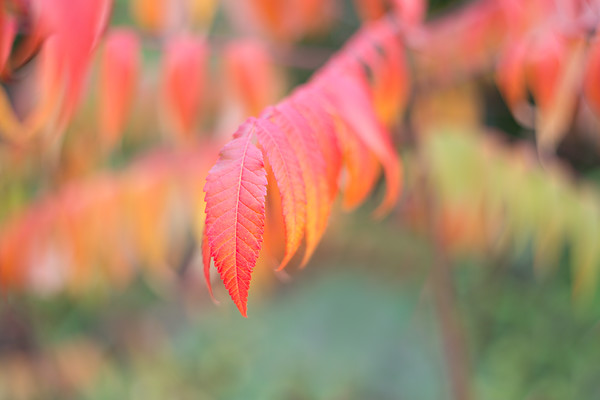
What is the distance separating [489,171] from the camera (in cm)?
94

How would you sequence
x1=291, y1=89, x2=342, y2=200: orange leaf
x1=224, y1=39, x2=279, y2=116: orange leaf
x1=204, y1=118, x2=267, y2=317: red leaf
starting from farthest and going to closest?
x1=224, y1=39, x2=279, y2=116: orange leaf → x1=291, y1=89, x2=342, y2=200: orange leaf → x1=204, y1=118, x2=267, y2=317: red leaf

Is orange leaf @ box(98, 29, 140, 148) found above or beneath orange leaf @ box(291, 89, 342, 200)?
above

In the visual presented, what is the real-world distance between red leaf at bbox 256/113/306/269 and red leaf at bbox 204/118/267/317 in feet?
0.07

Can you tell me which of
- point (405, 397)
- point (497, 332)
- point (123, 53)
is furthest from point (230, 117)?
point (497, 332)

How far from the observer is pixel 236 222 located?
0.30m

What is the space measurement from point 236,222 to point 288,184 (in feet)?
0.16

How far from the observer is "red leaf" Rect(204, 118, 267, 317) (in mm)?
300

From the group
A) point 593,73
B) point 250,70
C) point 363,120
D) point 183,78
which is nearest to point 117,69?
point 183,78

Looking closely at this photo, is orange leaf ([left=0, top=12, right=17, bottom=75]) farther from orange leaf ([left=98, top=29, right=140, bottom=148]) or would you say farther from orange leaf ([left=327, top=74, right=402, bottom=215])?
orange leaf ([left=327, top=74, right=402, bottom=215])

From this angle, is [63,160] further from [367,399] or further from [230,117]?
[367,399]

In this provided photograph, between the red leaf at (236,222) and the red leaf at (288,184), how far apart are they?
0.02 meters

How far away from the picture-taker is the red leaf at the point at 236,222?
0.99 feet

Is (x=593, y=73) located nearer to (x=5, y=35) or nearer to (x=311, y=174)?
(x=311, y=174)

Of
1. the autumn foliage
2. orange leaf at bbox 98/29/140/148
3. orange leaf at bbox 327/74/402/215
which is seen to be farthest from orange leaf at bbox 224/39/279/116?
orange leaf at bbox 327/74/402/215
